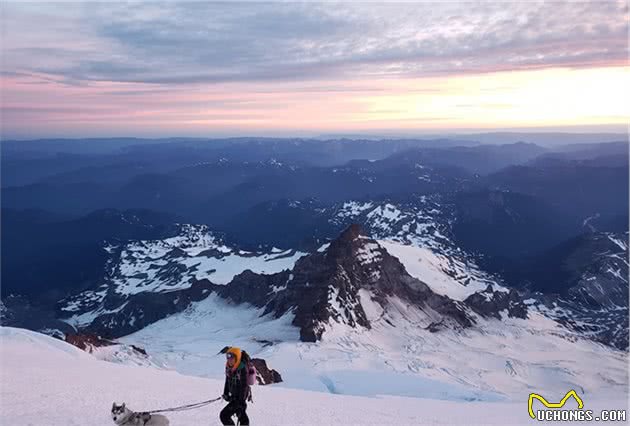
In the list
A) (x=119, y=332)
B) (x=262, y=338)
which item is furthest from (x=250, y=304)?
(x=119, y=332)

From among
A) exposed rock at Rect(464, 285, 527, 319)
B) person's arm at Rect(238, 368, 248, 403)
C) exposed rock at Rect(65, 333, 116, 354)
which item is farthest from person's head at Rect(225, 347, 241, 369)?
exposed rock at Rect(464, 285, 527, 319)

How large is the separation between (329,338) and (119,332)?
10068 centimetres

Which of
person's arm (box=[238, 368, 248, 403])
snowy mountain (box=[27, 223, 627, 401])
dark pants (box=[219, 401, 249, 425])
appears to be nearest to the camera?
person's arm (box=[238, 368, 248, 403])

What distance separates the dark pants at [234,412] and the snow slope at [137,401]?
167 cm

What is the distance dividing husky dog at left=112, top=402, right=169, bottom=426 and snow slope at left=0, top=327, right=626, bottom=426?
1733mm

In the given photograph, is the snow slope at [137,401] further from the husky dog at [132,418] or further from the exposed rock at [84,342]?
the exposed rock at [84,342]

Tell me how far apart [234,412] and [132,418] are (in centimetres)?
355

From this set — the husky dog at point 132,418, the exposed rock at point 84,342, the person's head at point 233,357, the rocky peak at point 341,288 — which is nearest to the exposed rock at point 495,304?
the rocky peak at point 341,288

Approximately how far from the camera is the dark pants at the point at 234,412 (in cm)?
1777

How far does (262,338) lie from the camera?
113 m

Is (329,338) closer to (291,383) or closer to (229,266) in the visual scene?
(291,383)

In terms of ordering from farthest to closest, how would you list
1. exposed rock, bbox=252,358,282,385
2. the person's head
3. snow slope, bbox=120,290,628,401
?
snow slope, bbox=120,290,628,401 → exposed rock, bbox=252,358,282,385 → the person's head

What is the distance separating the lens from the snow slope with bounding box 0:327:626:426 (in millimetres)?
19406

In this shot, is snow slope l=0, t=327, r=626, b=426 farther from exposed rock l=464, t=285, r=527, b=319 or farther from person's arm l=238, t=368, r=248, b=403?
exposed rock l=464, t=285, r=527, b=319
